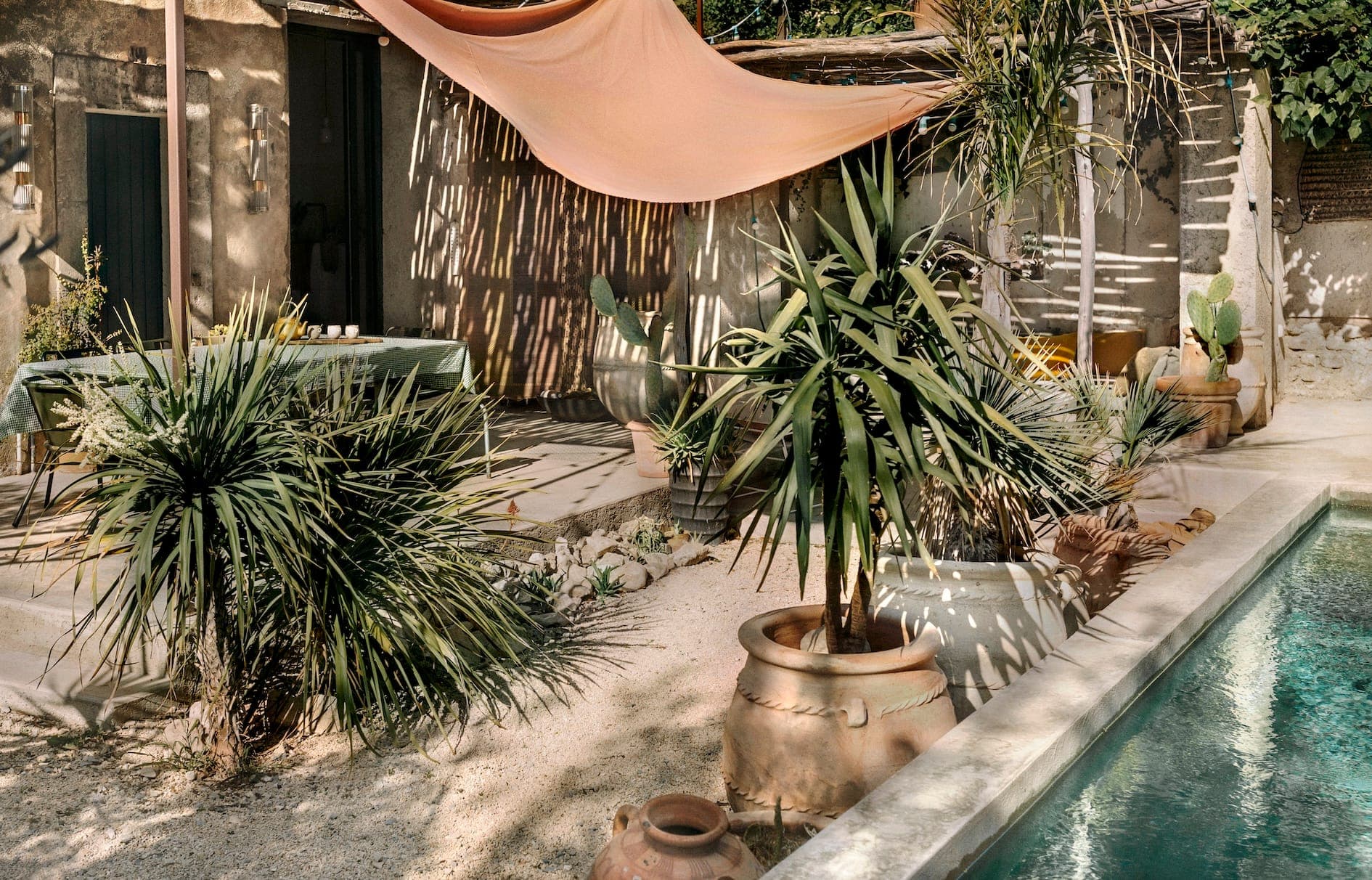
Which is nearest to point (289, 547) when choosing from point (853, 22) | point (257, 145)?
point (257, 145)

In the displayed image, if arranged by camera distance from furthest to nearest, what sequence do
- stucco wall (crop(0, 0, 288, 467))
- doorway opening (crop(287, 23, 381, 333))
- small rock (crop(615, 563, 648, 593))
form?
1. doorway opening (crop(287, 23, 381, 333))
2. stucco wall (crop(0, 0, 288, 467))
3. small rock (crop(615, 563, 648, 593))

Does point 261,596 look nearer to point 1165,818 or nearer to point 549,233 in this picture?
point 1165,818

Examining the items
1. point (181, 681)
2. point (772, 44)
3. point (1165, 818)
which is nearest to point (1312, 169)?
point (772, 44)

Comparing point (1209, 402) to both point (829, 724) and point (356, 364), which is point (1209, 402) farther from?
point (829, 724)

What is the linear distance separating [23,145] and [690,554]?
4185 mm

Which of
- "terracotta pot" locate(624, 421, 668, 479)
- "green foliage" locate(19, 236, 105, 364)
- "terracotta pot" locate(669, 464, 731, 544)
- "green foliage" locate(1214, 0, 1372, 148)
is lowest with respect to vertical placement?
"terracotta pot" locate(669, 464, 731, 544)

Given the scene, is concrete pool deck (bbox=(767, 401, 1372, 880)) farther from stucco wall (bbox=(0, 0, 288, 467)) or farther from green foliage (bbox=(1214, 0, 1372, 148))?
stucco wall (bbox=(0, 0, 288, 467))

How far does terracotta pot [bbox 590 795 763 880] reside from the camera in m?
2.38

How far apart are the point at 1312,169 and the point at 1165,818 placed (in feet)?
27.4

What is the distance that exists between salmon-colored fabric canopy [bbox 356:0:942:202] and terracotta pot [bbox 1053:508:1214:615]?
6.98ft

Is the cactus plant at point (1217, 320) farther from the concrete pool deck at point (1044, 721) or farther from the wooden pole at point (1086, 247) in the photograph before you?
the concrete pool deck at point (1044, 721)

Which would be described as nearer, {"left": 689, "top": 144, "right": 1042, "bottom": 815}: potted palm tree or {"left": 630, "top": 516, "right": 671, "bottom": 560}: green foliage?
{"left": 689, "top": 144, "right": 1042, "bottom": 815}: potted palm tree

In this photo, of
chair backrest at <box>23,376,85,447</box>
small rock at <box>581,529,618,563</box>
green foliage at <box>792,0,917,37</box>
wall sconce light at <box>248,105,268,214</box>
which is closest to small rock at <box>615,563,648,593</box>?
small rock at <box>581,529,618,563</box>

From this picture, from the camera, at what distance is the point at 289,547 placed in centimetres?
331
